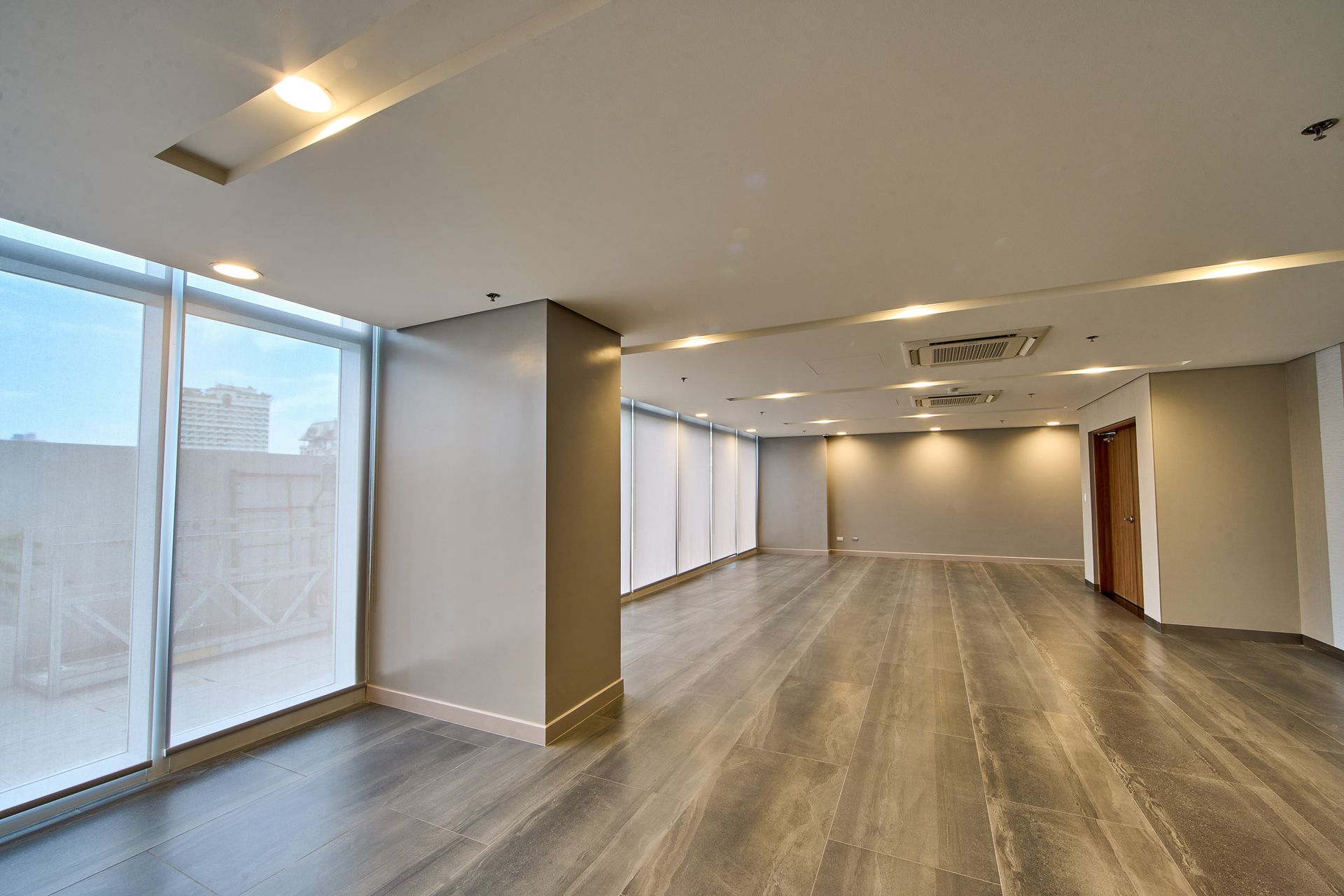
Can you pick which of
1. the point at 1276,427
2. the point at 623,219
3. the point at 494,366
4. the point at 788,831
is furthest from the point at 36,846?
the point at 1276,427

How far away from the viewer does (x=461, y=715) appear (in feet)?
11.3

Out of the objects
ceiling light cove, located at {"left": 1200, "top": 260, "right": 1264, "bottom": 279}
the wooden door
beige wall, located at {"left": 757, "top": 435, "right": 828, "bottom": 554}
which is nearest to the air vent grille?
ceiling light cove, located at {"left": 1200, "top": 260, "right": 1264, "bottom": 279}


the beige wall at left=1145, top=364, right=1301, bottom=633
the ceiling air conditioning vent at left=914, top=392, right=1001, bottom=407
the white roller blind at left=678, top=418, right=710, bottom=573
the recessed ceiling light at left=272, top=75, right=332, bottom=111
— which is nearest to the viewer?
the recessed ceiling light at left=272, top=75, right=332, bottom=111

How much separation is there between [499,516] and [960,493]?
10085 mm

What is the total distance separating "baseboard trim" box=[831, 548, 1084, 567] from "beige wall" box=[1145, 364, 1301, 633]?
4.96 metres

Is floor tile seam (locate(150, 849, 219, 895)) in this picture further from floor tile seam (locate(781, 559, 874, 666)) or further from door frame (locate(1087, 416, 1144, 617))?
door frame (locate(1087, 416, 1144, 617))

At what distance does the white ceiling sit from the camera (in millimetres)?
1322

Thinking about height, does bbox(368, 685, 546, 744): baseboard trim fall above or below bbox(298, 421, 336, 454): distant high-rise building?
below

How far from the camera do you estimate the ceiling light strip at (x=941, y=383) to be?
527 centimetres

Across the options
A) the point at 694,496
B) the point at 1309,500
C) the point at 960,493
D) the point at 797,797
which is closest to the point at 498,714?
the point at 797,797

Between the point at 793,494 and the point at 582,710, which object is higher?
Result: the point at 793,494

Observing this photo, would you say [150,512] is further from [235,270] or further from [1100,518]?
[1100,518]

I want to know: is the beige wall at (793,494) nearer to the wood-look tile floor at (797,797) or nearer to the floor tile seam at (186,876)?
the wood-look tile floor at (797,797)

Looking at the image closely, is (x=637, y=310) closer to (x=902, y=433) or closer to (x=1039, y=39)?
(x=1039, y=39)
